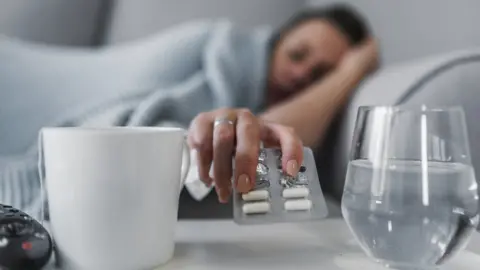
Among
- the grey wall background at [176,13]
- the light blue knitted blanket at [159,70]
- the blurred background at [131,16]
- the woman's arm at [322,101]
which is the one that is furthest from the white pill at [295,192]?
the grey wall background at [176,13]

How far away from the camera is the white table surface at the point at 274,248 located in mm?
Answer: 363

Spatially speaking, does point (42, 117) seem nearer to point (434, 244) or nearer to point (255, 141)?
point (255, 141)

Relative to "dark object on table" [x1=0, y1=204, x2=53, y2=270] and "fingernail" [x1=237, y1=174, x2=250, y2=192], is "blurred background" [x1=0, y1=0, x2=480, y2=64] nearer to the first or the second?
"fingernail" [x1=237, y1=174, x2=250, y2=192]

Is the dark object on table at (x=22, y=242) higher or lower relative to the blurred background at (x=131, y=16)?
lower

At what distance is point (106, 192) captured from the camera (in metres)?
0.31

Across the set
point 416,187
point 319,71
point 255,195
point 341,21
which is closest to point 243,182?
point 255,195

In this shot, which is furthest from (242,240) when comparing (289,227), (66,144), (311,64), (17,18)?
(17,18)

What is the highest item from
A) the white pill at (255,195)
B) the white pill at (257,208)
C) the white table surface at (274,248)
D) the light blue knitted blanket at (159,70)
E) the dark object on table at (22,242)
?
the light blue knitted blanket at (159,70)

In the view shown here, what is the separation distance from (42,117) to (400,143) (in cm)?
64

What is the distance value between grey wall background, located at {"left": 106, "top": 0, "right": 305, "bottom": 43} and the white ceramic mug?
0.79m

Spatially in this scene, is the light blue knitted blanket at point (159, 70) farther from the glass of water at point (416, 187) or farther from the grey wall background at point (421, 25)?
the glass of water at point (416, 187)

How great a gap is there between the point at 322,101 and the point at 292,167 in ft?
1.16

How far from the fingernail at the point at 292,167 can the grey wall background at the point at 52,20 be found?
2.68 feet

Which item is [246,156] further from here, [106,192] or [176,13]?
[176,13]
